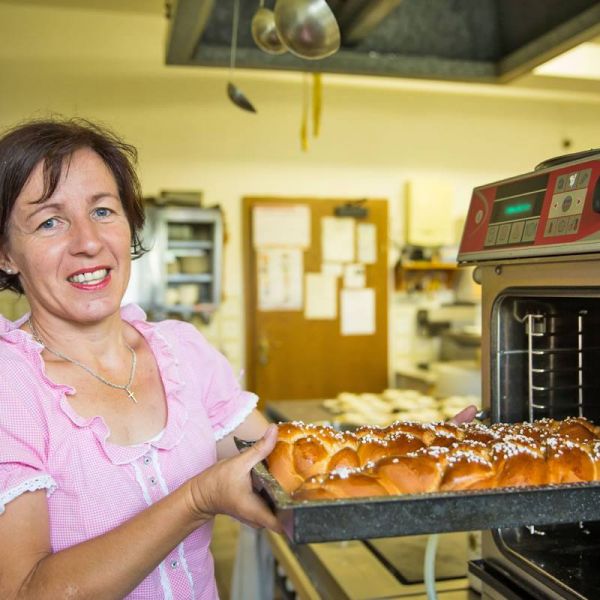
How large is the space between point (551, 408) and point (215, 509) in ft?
2.15

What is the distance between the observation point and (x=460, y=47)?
2295mm

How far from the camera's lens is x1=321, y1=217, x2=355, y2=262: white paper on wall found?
16.8 feet

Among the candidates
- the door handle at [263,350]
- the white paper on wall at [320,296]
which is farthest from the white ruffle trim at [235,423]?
the white paper on wall at [320,296]

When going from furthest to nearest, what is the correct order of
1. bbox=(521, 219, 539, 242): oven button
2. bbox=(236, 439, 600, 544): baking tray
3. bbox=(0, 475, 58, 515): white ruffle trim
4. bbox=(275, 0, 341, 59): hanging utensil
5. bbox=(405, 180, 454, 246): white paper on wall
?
bbox=(405, 180, 454, 246): white paper on wall, bbox=(275, 0, 341, 59): hanging utensil, bbox=(521, 219, 539, 242): oven button, bbox=(0, 475, 58, 515): white ruffle trim, bbox=(236, 439, 600, 544): baking tray

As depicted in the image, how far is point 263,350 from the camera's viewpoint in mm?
5004

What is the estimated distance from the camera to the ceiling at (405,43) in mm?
2160

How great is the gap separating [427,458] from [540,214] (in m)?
0.42

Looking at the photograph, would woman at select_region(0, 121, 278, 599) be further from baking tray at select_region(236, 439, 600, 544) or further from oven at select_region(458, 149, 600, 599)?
oven at select_region(458, 149, 600, 599)

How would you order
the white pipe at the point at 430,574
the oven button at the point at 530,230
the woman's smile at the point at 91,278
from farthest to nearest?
the white pipe at the point at 430,574 < the woman's smile at the point at 91,278 < the oven button at the point at 530,230

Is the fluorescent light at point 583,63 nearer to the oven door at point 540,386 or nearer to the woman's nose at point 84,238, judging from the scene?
the oven door at point 540,386

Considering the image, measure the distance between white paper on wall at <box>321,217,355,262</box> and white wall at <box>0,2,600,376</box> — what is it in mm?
228

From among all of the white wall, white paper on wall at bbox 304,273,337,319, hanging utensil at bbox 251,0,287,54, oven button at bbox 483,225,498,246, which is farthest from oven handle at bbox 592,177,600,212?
white paper on wall at bbox 304,273,337,319

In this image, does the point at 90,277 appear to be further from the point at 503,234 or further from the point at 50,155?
the point at 503,234

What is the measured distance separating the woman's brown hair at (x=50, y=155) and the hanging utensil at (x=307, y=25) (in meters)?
0.61
